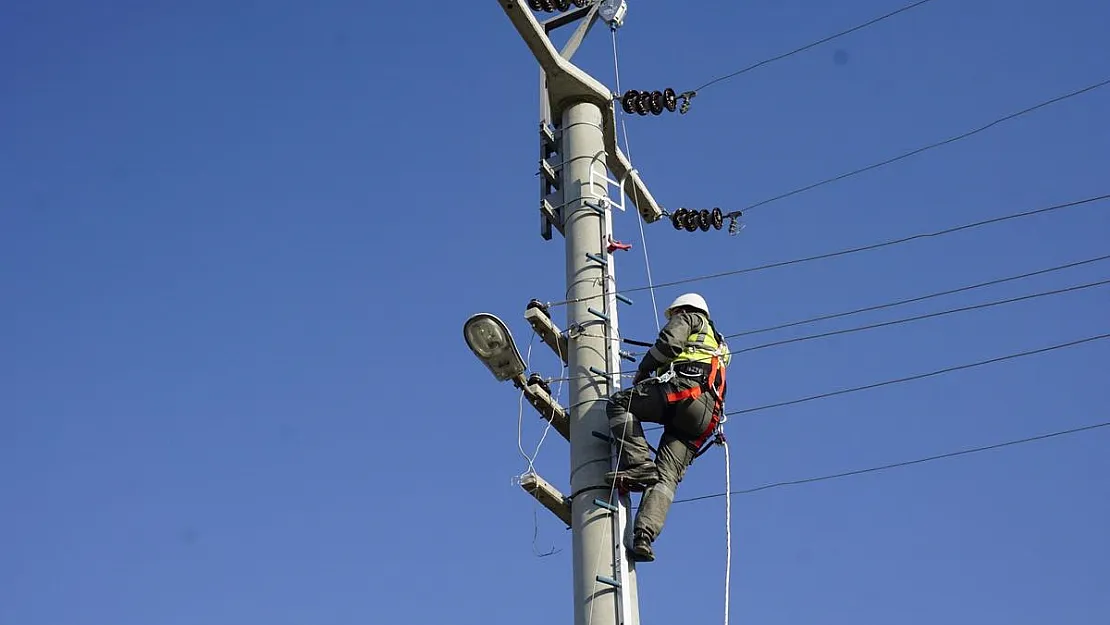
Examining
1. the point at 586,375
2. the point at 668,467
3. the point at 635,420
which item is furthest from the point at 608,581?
the point at 586,375

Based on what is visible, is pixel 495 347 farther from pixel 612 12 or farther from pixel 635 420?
pixel 612 12

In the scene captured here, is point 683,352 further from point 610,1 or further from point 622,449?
point 610,1

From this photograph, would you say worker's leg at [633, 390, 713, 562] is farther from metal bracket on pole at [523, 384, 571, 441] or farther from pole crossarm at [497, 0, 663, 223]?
pole crossarm at [497, 0, 663, 223]

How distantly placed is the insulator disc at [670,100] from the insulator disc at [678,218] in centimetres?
81

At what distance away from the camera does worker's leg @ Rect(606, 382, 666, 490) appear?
9.11 metres

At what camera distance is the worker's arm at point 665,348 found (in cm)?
958

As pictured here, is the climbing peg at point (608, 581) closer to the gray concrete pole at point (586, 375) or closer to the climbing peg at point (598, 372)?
the gray concrete pole at point (586, 375)

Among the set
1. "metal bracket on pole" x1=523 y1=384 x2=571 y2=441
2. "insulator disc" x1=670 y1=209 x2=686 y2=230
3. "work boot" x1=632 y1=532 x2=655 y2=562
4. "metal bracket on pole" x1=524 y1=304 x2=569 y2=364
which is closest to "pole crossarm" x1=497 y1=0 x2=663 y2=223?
"insulator disc" x1=670 y1=209 x2=686 y2=230

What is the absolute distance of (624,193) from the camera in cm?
1147

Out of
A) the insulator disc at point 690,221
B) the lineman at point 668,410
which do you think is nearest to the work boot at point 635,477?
the lineman at point 668,410

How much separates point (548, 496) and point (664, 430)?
0.88 m

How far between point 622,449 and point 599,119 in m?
3.15

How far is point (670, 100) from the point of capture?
12.0 m

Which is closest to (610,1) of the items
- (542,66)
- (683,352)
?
Answer: (542,66)
